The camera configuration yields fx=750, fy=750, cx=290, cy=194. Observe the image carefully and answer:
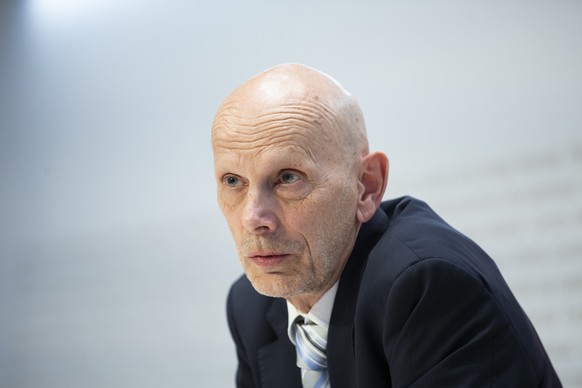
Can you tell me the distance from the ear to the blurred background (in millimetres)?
1220

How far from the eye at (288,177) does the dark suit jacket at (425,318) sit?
0.27 m

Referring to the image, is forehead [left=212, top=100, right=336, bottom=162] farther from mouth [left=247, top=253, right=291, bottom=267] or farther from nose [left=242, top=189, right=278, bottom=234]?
mouth [left=247, top=253, right=291, bottom=267]

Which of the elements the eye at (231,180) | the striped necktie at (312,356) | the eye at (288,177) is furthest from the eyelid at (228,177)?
the striped necktie at (312,356)


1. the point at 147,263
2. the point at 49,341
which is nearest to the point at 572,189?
the point at 147,263

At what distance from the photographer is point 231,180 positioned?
193 centimetres

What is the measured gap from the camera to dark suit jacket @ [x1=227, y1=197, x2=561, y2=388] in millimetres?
1625

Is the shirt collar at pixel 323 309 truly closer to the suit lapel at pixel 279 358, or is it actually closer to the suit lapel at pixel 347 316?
the suit lapel at pixel 347 316

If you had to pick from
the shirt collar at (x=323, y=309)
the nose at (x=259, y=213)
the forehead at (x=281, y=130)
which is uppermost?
the forehead at (x=281, y=130)

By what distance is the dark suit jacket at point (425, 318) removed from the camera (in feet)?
5.33

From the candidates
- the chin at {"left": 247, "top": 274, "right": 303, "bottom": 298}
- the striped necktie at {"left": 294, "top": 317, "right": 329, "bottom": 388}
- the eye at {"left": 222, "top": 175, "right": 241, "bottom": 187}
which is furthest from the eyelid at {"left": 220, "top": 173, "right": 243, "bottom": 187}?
the striped necktie at {"left": 294, "top": 317, "right": 329, "bottom": 388}

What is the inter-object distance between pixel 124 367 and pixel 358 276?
2506 mm

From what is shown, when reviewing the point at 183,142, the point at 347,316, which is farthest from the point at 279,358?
the point at 183,142

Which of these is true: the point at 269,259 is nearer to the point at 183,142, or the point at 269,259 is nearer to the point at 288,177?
the point at 288,177

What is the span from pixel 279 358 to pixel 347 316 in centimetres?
38
